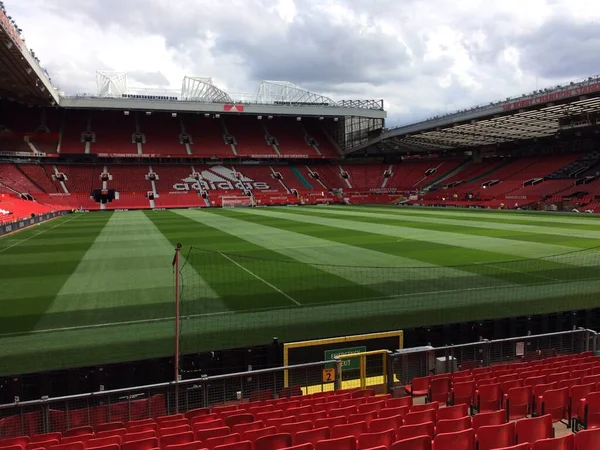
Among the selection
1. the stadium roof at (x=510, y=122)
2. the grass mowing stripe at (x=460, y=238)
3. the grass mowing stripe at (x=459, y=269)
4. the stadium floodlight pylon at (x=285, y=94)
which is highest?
the stadium floodlight pylon at (x=285, y=94)

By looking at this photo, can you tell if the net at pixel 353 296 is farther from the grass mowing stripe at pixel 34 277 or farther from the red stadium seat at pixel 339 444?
the red stadium seat at pixel 339 444

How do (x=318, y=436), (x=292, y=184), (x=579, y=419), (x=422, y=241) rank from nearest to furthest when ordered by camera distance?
(x=318, y=436)
(x=579, y=419)
(x=422, y=241)
(x=292, y=184)

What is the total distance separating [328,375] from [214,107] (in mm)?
63049

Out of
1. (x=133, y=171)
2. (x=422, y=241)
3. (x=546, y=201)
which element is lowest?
(x=422, y=241)

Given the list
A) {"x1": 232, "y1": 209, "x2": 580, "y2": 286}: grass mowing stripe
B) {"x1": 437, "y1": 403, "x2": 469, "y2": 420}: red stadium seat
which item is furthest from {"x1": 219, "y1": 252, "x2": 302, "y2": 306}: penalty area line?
{"x1": 437, "y1": 403, "x2": 469, "y2": 420}: red stadium seat

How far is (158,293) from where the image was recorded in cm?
1595

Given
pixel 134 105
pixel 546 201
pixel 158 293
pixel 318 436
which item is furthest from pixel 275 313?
pixel 134 105

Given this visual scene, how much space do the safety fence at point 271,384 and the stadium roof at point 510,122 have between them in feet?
116

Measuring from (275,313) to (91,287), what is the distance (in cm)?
748

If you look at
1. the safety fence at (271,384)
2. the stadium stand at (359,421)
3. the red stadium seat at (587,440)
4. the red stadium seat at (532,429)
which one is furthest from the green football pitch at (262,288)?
the red stadium seat at (587,440)

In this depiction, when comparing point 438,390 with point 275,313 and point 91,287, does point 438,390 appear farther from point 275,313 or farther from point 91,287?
point 91,287

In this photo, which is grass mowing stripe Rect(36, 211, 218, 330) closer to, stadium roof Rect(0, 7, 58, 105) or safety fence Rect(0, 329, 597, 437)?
safety fence Rect(0, 329, 597, 437)

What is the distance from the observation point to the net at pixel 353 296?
12.1 meters

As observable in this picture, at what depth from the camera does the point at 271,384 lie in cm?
866
